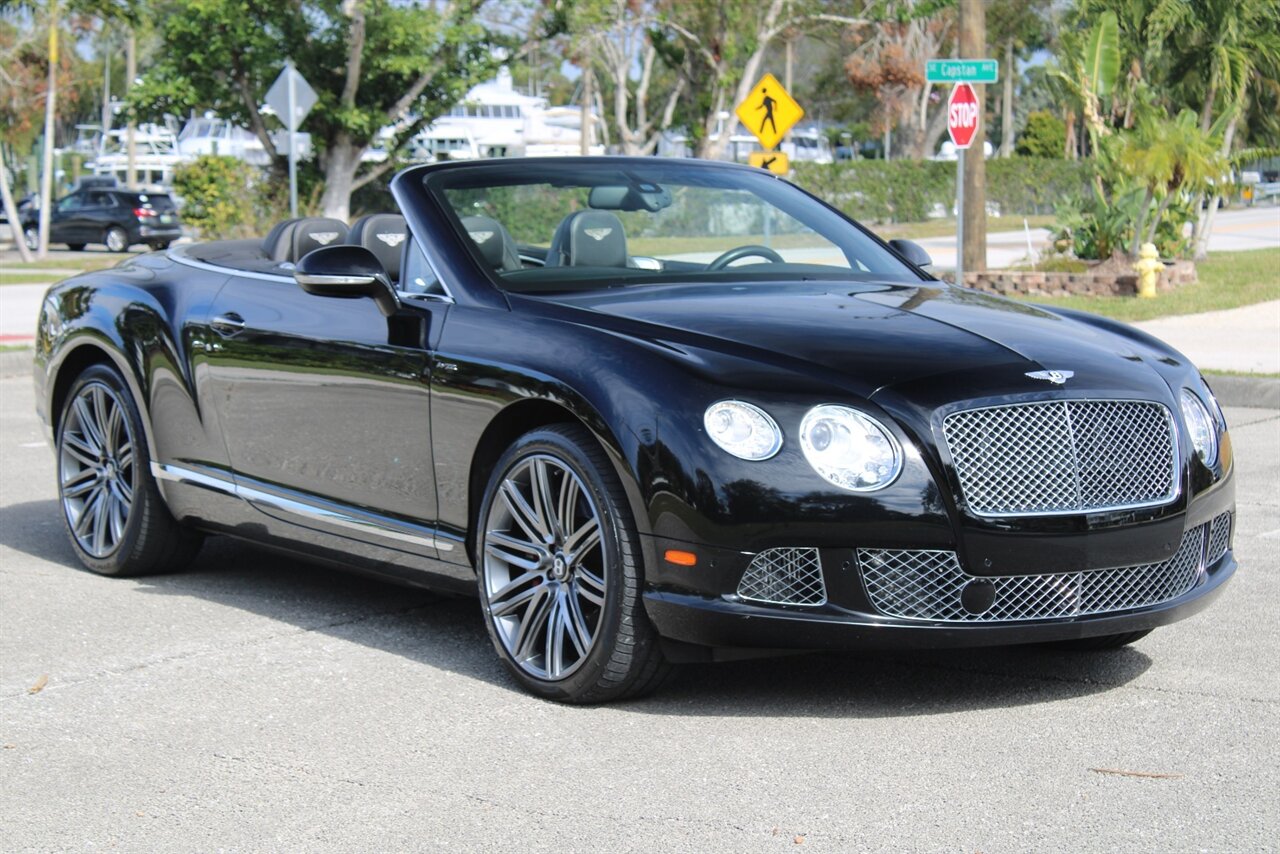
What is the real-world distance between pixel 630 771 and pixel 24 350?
42.3 feet

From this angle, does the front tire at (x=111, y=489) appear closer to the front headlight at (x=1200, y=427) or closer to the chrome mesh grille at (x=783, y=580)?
the chrome mesh grille at (x=783, y=580)

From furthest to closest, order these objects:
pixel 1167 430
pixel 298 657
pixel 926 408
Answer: pixel 298 657 → pixel 1167 430 → pixel 926 408

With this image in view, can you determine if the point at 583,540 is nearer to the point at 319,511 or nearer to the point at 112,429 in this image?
the point at 319,511

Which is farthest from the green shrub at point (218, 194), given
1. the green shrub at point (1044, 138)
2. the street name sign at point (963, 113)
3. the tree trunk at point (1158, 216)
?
the green shrub at point (1044, 138)

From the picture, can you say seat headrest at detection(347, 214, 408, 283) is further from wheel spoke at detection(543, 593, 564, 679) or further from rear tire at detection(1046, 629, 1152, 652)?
rear tire at detection(1046, 629, 1152, 652)

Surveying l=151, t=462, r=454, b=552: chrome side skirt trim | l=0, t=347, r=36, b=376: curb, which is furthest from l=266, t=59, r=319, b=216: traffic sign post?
l=151, t=462, r=454, b=552: chrome side skirt trim

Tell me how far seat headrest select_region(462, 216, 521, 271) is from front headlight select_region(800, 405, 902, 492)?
145 centimetres

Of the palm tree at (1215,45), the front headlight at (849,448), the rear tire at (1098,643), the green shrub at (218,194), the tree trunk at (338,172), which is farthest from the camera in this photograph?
the tree trunk at (338,172)

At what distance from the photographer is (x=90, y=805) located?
4172mm

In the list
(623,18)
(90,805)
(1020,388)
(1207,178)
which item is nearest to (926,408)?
(1020,388)

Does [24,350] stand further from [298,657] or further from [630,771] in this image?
[630,771]

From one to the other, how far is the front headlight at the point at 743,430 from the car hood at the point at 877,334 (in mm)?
186

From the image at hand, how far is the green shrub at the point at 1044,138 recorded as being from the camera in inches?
3081

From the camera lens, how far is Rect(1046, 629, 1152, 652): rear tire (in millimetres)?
5426
